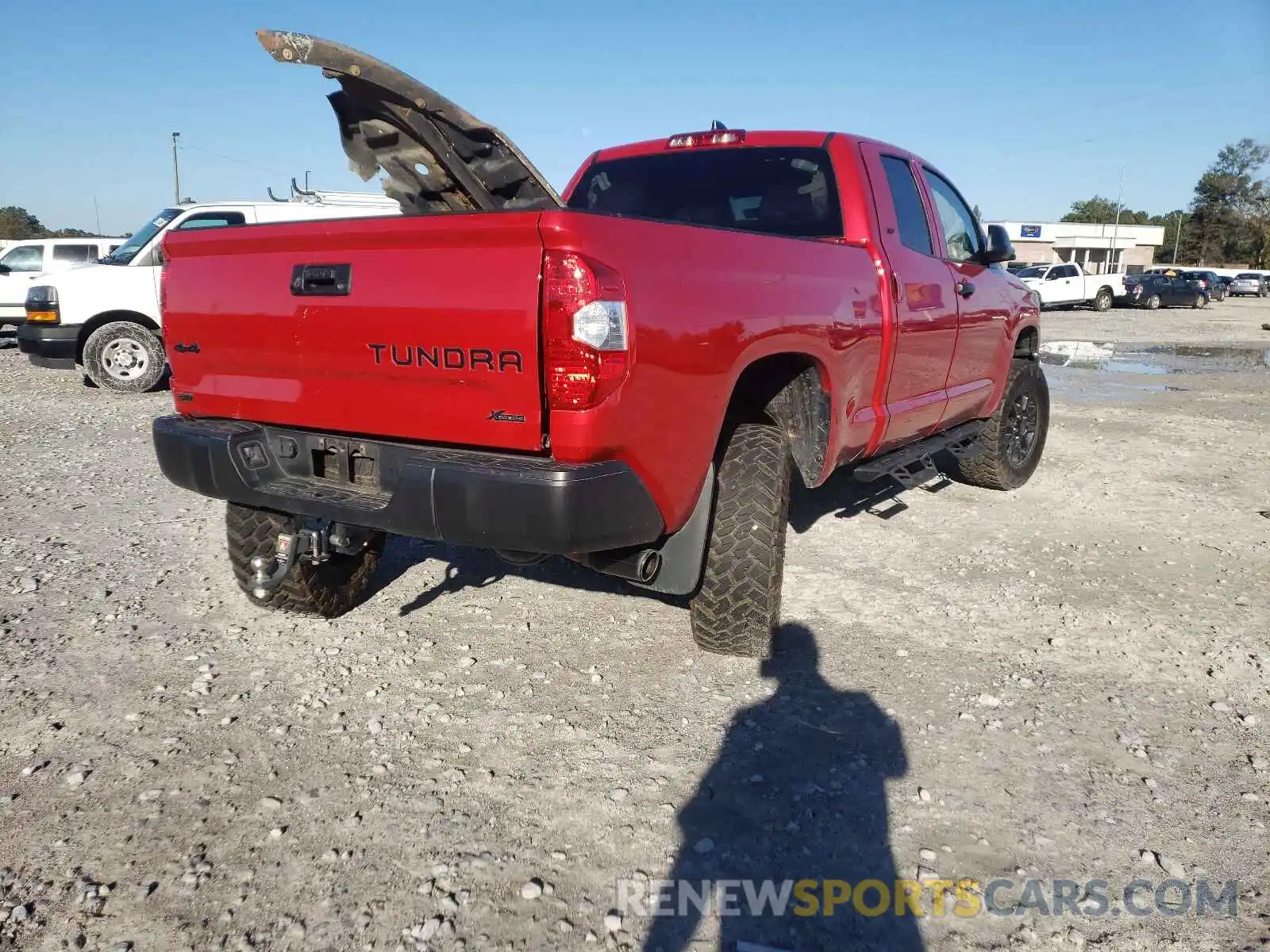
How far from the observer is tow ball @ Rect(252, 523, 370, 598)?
3084mm

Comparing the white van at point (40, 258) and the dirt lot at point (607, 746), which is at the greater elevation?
the white van at point (40, 258)

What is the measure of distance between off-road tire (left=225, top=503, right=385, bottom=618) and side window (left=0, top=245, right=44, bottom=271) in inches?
514

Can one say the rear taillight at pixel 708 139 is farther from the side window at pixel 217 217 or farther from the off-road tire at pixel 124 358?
the off-road tire at pixel 124 358

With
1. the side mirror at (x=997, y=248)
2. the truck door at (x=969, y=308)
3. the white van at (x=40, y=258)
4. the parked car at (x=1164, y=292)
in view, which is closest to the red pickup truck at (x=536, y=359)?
the truck door at (x=969, y=308)

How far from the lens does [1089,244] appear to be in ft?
200

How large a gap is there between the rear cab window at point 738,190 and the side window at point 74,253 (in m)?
12.7

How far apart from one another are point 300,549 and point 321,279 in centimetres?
97

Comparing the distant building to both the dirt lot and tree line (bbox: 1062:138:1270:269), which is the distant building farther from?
the dirt lot

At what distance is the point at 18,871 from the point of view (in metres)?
2.24

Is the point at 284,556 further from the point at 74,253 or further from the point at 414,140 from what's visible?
the point at 74,253

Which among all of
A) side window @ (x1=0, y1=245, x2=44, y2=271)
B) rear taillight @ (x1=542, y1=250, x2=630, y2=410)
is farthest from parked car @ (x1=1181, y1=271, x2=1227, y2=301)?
rear taillight @ (x1=542, y1=250, x2=630, y2=410)

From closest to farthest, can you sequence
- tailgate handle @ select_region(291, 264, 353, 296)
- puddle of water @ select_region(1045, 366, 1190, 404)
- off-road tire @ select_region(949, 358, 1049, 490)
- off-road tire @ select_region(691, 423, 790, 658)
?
tailgate handle @ select_region(291, 264, 353, 296)
off-road tire @ select_region(691, 423, 790, 658)
off-road tire @ select_region(949, 358, 1049, 490)
puddle of water @ select_region(1045, 366, 1190, 404)

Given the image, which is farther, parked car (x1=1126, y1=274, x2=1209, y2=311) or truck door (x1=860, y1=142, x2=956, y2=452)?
parked car (x1=1126, y1=274, x2=1209, y2=311)

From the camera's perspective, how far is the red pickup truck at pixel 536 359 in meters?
2.44
